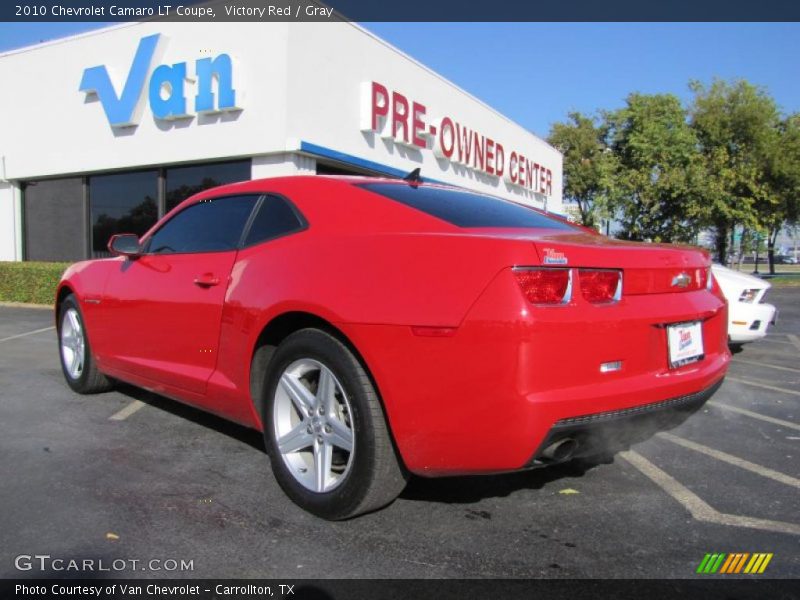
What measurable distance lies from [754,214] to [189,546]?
3324cm

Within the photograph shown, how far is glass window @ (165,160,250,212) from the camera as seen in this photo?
38.5 feet

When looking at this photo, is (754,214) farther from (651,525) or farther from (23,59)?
(651,525)

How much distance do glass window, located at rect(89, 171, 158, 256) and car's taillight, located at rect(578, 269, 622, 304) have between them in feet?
39.5

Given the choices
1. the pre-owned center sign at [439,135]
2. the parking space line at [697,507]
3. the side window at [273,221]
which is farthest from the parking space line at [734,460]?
the pre-owned center sign at [439,135]

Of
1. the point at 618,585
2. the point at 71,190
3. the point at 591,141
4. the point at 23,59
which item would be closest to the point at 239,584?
the point at 618,585

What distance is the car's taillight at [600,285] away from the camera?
7.98 ft

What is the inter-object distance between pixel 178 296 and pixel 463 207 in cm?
169

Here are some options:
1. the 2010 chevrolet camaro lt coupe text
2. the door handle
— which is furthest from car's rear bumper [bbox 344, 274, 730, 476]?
the door handle

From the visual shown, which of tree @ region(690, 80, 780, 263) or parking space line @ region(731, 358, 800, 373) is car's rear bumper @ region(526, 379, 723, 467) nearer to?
parking space line @ region(731, 358, 800, 373)

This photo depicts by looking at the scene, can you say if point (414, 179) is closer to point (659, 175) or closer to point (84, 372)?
point (84, 372)

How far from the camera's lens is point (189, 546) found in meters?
2.52

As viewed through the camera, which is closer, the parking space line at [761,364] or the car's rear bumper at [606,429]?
the car's rear bumper at [606,429]

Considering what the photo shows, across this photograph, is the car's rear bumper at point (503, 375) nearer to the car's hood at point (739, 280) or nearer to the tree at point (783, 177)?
the car's hood at point (739, 280)

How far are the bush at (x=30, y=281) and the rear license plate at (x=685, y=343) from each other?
12.4 m
